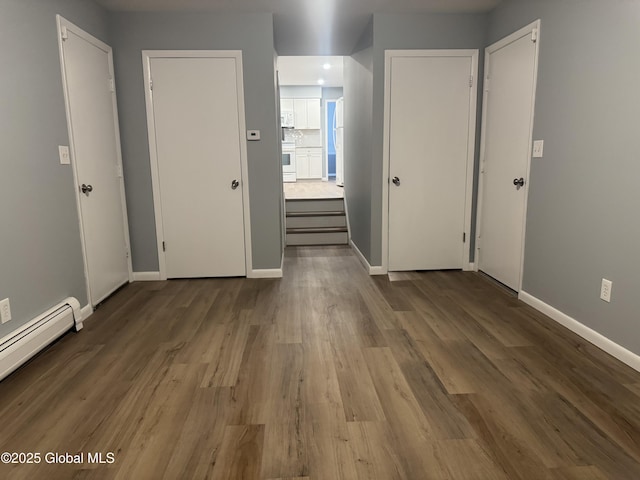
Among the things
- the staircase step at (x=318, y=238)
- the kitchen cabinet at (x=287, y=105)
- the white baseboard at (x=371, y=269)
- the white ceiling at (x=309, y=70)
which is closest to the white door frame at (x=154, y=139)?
the white baseboard at (x=371, y=269)

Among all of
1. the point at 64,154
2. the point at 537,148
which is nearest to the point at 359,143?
the point at 537,148

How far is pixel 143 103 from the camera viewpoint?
12.7 feet

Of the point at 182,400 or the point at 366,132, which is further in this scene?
the point at 366,132

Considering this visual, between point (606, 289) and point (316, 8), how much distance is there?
3.07m

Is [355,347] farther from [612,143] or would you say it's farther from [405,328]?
[612,143]

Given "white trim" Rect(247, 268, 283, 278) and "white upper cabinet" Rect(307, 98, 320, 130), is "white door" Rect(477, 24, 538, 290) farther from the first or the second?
"white upper cabinet" Rect(307, 98, 320, 130)

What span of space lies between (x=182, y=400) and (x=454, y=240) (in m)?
3.11

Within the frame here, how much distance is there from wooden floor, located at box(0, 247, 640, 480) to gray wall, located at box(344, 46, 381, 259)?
1485mm

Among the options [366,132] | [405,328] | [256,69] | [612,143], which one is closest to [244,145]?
[256,69]

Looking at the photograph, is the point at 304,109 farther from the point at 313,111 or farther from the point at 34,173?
the point at 34,173

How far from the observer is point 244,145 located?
3.97 metres

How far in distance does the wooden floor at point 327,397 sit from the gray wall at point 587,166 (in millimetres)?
299

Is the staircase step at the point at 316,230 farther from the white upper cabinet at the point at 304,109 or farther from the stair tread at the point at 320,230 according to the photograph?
the white upper cabinet at the point at 304,109

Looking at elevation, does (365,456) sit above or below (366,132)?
below
